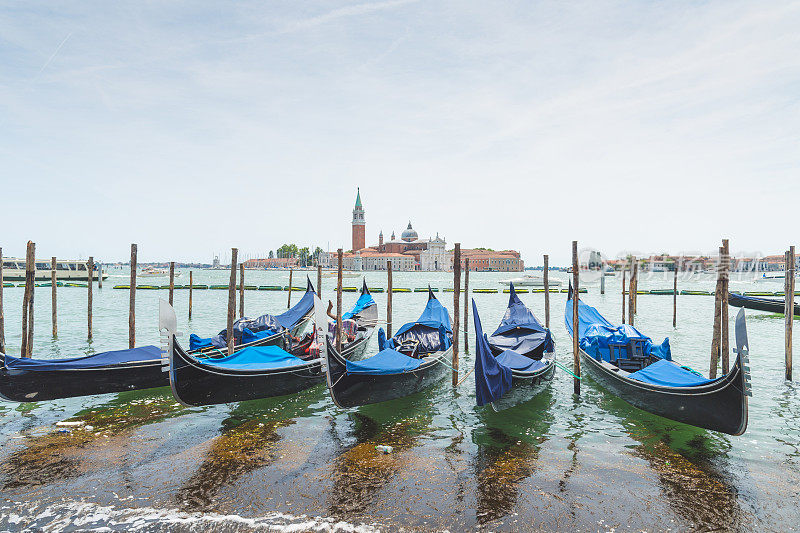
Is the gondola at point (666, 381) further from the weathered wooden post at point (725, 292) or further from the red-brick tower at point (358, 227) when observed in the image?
the red-brick tower at point (358, 227)

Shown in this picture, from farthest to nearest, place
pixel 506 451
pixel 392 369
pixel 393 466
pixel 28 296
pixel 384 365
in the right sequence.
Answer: pixel 28 296 < pixel 384 365 < pixel 392 369 < pixel 506 451 < pixel 393 466

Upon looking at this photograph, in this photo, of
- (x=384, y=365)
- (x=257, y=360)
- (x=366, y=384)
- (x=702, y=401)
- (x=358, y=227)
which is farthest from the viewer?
(x=358, y=227)

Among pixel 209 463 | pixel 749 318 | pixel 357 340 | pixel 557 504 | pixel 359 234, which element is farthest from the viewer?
pixel 359 234

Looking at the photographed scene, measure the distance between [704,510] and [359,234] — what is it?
326 feet

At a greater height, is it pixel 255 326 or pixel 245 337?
pixel 255 326

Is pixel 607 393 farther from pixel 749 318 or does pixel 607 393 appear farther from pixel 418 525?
pixel 749 318

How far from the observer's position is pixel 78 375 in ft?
18.2

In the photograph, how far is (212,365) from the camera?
5367 millimetres

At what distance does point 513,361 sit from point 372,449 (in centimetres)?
244

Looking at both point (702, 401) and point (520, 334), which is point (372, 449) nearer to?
point (702, 401)

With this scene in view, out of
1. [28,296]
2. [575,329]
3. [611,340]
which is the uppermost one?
[28,296]

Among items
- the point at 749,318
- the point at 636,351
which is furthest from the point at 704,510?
the point at 749,318

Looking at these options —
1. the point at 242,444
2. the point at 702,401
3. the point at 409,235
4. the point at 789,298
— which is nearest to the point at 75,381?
the point at 242,444

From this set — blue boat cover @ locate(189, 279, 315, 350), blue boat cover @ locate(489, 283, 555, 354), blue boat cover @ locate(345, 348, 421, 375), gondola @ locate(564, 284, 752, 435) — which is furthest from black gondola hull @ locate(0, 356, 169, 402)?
gondola @ locate(564, 284, 752, 435)
